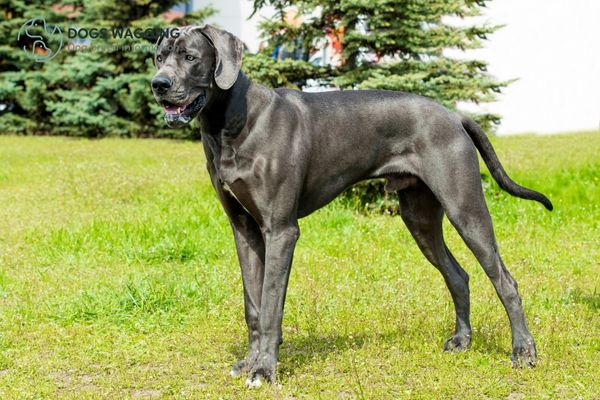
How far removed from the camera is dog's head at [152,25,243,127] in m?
4.04

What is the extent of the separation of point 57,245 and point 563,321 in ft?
15.7

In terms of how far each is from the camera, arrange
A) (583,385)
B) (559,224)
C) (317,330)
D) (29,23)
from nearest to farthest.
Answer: (583,385) → (317,330) → (559,224) → (29,23)

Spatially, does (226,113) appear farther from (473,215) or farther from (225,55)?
(473,215)

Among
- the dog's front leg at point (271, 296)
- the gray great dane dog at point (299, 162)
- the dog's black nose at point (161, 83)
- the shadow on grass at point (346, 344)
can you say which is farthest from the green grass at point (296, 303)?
the dog's black nose at point (161, 83)

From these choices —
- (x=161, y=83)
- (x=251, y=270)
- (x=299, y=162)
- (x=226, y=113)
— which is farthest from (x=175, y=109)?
(x=251, y=270)

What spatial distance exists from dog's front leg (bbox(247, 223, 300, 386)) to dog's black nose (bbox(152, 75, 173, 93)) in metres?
0.96

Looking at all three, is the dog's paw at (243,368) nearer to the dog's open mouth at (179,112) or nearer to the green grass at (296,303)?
the green grass at (296,303)

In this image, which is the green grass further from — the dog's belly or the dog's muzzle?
the dog's muzzle

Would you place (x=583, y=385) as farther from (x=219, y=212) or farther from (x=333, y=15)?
(x=333, y=15)

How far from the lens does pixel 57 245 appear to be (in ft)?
25.2

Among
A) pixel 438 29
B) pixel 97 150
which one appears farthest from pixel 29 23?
pixel 438 29

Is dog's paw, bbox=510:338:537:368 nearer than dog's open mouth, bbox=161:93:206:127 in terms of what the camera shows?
No

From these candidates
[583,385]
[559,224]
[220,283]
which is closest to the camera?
[583,385]

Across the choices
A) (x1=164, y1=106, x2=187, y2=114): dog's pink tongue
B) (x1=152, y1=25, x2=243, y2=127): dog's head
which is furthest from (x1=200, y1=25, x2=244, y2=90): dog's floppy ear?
(x1=164, y1=106, x2=187, y2=114): dog's pink tongue
